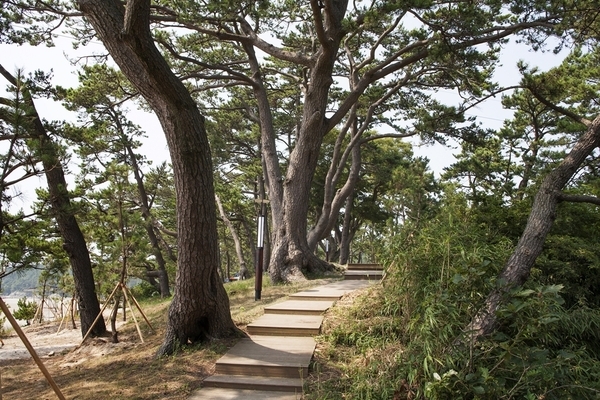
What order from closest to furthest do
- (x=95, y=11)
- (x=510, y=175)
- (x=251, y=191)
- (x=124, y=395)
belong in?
(x=124, y=395), (x=95, y=11), (x=510, y=175), (x=251, y=191)

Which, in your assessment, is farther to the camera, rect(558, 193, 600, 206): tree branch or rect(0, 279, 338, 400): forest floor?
rect(0, 279, 338, 400): forest floor

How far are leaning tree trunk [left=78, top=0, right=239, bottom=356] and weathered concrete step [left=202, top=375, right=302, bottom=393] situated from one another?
96 centimetres

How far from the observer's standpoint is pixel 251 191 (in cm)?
2338

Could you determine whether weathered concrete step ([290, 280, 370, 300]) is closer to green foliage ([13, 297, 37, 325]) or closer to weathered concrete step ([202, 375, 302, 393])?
weathered concrete step ([202, 375, 302, 393])

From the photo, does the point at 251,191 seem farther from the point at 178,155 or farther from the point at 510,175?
the point at 178,155

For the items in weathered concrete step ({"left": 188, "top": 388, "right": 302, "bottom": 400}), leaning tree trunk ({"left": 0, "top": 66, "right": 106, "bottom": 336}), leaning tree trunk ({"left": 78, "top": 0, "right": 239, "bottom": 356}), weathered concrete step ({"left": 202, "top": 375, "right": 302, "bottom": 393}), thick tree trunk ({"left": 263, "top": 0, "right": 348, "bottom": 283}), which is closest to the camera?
weathered concrete step ({"left": 188, "top": 388, "right": 302, "bottom": 400})

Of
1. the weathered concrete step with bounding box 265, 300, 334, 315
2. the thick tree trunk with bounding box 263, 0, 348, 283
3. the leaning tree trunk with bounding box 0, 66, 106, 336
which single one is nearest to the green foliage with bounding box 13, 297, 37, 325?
the leaning tree trunk with bounding box 0, 66, 106, 336

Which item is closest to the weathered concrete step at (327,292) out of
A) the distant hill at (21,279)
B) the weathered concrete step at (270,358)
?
the weathered concrete step at (270,358)

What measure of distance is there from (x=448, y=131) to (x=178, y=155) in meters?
7.75

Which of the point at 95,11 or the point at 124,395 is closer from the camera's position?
the point at 124,395

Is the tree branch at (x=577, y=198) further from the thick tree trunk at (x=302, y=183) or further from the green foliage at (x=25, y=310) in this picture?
the green foliage at (x=25, y=310)

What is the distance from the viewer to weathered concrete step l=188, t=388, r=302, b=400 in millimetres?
3889

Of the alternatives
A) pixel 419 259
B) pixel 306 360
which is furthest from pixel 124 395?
pixel 419 259

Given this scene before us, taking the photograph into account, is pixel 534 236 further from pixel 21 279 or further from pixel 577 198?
pixel 21 279
